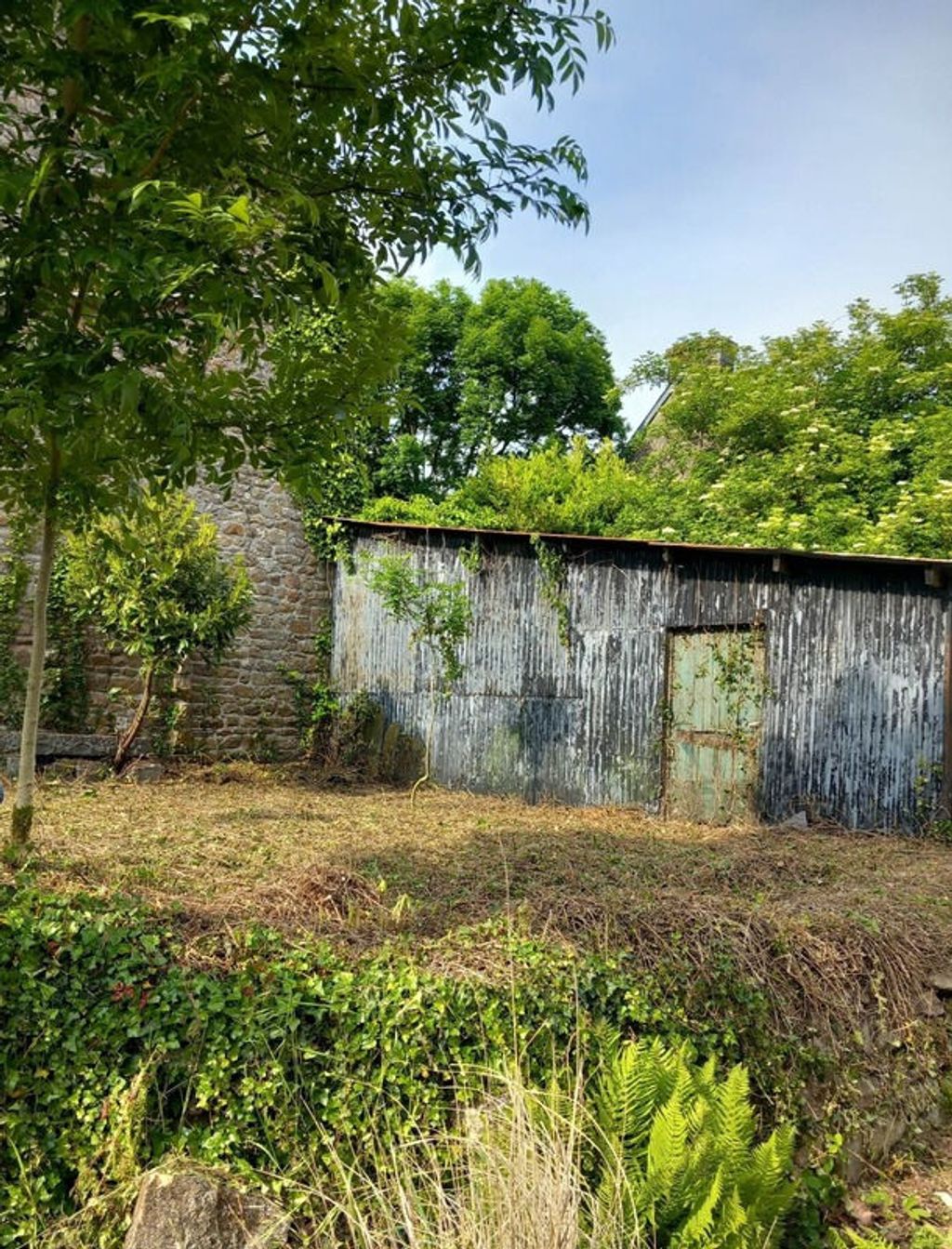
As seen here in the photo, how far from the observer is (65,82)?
4.21 metres

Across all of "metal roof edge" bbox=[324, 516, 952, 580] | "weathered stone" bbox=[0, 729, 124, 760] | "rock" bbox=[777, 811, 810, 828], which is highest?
"metal roof edge" bbox=[324, 516, 952, 580]

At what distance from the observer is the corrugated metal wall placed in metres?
8.89

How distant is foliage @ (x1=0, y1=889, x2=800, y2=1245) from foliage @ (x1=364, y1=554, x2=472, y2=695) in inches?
287

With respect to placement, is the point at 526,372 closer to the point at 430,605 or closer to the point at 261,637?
the point at 261,637

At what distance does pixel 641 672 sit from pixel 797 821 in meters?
2.28

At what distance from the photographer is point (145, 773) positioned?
1067 centimetres

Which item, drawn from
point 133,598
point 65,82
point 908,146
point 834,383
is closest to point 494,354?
point 834,383

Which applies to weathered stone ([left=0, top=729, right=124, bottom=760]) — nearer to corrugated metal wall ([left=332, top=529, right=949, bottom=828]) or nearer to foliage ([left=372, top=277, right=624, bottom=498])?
corrugated metal wall ([left=332, top=529, right=949, bottom=828])

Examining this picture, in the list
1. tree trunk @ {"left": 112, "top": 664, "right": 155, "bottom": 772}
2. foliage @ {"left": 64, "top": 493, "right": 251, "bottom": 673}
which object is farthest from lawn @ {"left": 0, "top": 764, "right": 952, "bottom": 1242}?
foliage @ {"left": 64, "top": 493, "right": 251, "bottom": 673}

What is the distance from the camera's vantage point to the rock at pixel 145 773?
10.5m

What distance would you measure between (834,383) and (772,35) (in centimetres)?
1338

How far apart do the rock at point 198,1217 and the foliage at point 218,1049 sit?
0.13 meters

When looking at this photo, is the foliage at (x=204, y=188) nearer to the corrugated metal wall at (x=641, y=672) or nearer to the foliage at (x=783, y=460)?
the corrugated metal wall at (x=641, y=672)

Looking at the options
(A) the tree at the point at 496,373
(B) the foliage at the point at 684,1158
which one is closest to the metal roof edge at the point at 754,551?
(B) the foliage at the point at 684,1158
